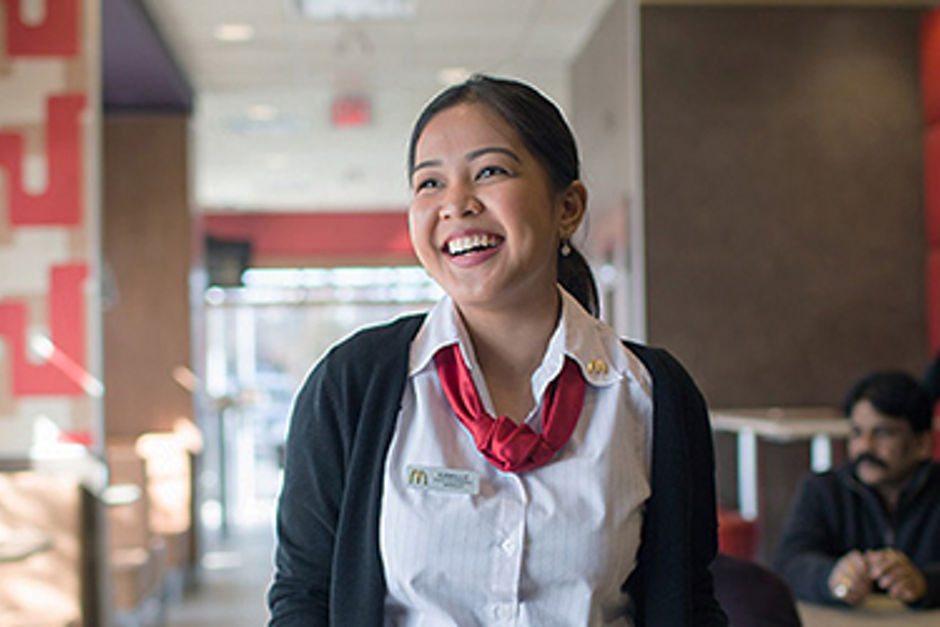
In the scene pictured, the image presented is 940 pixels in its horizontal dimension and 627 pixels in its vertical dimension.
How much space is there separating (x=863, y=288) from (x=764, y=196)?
0.72m

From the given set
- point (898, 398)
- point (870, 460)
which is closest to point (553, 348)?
point (870, 460)

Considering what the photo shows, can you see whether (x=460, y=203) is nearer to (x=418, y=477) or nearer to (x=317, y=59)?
(x=418, y=477)

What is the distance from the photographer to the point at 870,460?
314cm

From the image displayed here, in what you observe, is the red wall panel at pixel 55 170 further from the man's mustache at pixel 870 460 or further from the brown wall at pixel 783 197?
the man's mustache at pixel 870 460

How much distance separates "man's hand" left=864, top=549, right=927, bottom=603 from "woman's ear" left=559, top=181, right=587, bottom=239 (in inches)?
55.1

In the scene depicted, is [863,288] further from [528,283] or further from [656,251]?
[528,283]

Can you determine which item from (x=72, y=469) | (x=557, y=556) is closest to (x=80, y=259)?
(x=72, y=469)

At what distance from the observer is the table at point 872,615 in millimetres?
2357

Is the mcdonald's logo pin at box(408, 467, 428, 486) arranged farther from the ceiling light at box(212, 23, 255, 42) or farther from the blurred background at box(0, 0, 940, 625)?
the ceiling light at box(212, 23, 255, 42)

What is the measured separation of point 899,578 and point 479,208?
5.23ft

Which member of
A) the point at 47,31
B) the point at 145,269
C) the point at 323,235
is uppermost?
the point at 47,31

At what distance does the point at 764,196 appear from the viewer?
615 cm

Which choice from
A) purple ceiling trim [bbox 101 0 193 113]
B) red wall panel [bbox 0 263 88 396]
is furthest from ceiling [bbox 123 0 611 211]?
red wall panel [bbox 0 263 88 396]

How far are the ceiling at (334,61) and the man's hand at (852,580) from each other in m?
4.53
